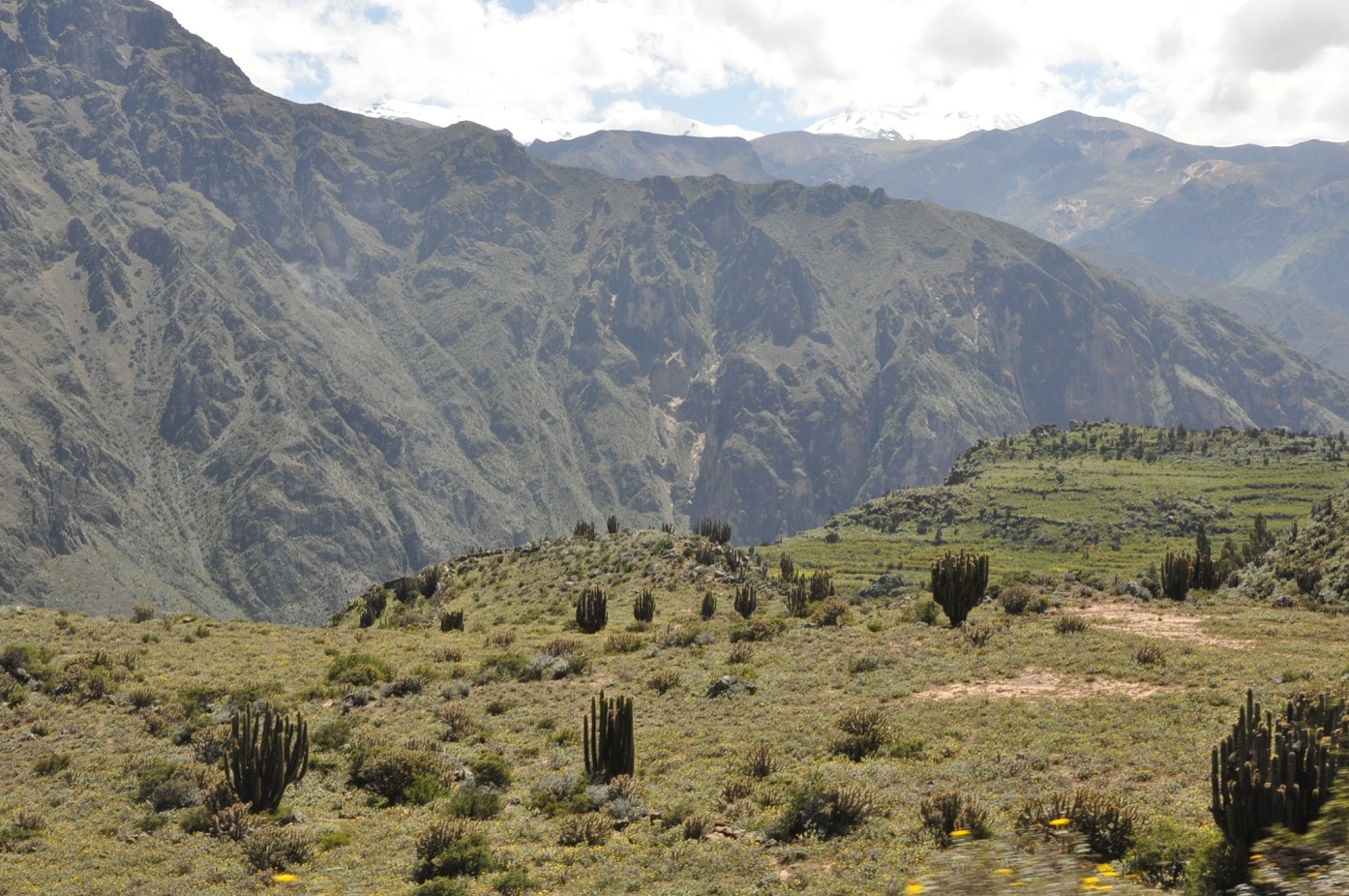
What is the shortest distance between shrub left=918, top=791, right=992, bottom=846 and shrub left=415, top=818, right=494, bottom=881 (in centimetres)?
839

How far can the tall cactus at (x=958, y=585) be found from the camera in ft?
127

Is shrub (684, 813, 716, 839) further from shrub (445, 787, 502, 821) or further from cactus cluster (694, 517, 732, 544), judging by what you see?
cactus cluster (694, 517, 732, 544)

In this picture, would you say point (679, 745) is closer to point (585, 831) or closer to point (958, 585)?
point (585, 831)

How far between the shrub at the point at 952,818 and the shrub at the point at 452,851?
839 centimetres

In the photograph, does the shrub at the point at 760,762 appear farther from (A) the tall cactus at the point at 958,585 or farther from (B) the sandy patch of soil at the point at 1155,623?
(A) the tall cactus at the point at 958,585

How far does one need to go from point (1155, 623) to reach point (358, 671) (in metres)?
27.8

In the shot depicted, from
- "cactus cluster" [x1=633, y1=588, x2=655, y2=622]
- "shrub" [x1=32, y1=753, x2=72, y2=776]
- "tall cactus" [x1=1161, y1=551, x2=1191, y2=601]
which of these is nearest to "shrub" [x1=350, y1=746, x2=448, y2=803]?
"shrub" [x1=32, y1=753, x2=72, y2=776]

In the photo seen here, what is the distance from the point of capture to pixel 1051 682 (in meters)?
28.3

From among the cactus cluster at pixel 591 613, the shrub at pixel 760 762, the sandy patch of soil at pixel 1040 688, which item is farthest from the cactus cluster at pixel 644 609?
the shrub at pixel 760 762

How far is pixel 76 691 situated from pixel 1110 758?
102 ft

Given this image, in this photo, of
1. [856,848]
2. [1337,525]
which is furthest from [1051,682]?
[1337,525]

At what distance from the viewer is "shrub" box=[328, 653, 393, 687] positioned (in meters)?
34.9

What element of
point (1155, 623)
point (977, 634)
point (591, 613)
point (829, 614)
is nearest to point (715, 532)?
point (591, 613)

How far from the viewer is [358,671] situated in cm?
3522
